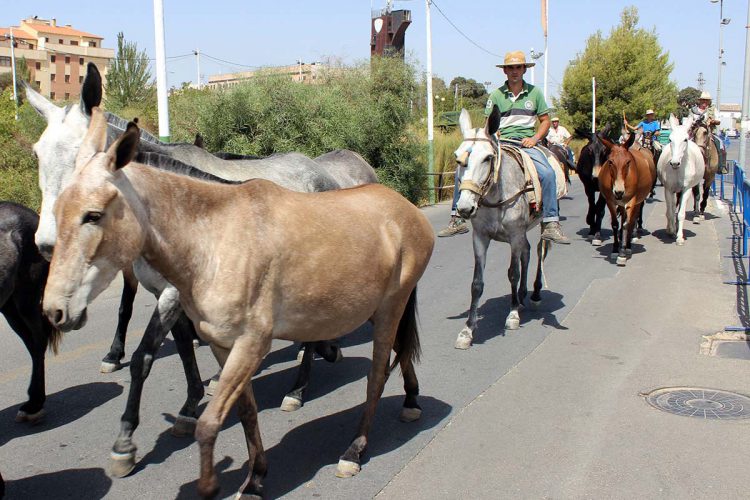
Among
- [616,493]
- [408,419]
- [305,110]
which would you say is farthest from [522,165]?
[305,110]

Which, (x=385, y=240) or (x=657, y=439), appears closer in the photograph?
(x=385, y=240)

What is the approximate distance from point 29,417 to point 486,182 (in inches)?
187

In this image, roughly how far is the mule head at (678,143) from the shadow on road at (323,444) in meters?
10.5

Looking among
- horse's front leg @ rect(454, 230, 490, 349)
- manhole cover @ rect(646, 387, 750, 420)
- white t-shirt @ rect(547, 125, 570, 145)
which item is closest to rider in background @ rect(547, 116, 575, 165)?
white t-shirt @ rect(547, 125, 570, 145)

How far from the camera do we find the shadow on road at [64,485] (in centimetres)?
410

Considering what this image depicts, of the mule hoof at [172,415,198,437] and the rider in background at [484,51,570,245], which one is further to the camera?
the rider in background at [484,51,570,245]

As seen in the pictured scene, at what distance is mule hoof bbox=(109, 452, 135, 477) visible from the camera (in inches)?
172

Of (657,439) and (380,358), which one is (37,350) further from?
(657,439)

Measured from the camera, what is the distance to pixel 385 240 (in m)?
4.41

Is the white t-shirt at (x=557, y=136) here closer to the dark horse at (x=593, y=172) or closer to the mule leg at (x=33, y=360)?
the dark horse at (x=593, y=172)

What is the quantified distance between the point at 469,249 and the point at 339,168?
5521 mm

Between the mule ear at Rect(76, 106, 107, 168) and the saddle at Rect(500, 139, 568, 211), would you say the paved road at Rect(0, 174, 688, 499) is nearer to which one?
the saddle at Rect(500, 139, 568, 211)

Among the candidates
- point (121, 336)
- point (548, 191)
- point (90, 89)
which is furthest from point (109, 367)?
point (548, 191)

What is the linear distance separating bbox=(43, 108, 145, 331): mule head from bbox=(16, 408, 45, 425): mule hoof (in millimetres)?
2449
